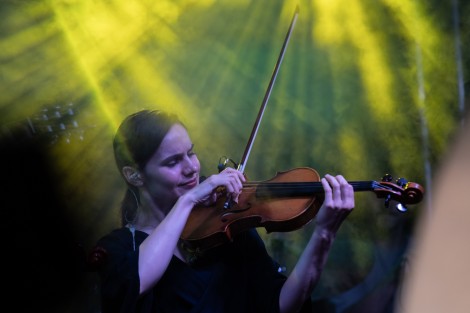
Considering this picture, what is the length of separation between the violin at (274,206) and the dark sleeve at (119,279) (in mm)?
224

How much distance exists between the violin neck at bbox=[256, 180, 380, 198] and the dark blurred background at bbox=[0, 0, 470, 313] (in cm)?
136

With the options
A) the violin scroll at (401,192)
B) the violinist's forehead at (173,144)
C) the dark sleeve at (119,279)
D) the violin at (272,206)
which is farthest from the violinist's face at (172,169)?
the violin scroll at (401,192)

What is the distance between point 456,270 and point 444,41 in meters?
1.41

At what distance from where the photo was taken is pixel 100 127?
277 cm

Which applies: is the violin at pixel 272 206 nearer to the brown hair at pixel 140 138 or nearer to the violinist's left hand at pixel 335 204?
the violinist's left hand at pixel 335 204

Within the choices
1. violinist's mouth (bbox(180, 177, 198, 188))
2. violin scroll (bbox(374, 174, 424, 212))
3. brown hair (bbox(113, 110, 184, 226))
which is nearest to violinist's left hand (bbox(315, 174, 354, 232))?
violin scroll (bbox(374, 174, 424, 212))

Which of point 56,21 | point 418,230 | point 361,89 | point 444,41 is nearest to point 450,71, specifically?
point 444,41

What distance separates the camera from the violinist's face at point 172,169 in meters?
Answer: 1.73

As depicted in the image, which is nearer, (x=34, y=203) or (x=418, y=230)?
(x=34, y=203)

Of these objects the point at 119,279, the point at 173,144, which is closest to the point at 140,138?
the point at 173,144

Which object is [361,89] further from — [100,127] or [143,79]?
[100,127]

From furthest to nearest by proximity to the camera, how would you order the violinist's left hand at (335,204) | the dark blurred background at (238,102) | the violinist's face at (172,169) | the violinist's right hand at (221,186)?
the dark blurred background at (238,102)
the violinist's face at (172,169)
the violinist's right hand at (221,186)
the violinist's left hand at (335,204)

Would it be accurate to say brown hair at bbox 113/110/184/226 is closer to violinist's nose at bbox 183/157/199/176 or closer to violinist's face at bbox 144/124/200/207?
violinist's face at bbox 144/124/200/207

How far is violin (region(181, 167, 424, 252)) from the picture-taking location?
1.42 m
